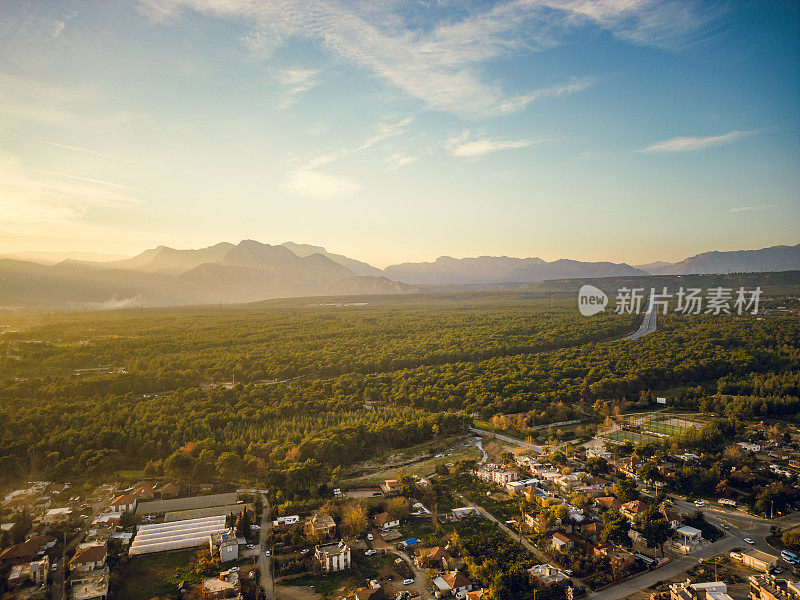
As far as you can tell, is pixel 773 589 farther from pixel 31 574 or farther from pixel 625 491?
pixel 31 574

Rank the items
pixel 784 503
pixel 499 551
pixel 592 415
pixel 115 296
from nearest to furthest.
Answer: pixel 499 551 → pixel 784 503 → pixel 592 415 → pixel 115 296

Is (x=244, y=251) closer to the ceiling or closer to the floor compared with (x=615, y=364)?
closer to the ceiling

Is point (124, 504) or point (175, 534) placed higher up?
point (124, 504)

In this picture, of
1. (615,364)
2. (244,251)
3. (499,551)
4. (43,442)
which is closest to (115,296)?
(244,251)

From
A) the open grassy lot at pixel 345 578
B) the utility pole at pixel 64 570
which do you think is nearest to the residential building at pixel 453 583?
the open grassy lot at pixel 345 578

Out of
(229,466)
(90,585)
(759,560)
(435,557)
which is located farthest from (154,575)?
(759,560)

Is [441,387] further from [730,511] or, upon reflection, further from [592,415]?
[730,511]

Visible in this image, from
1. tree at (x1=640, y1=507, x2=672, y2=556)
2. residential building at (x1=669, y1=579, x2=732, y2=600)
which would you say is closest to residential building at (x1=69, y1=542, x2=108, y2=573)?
residential building at (x1=669, y1=579, x2=732, y2=600)

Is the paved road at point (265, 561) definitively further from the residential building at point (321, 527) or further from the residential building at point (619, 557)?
the residential building at point (619, 557)
